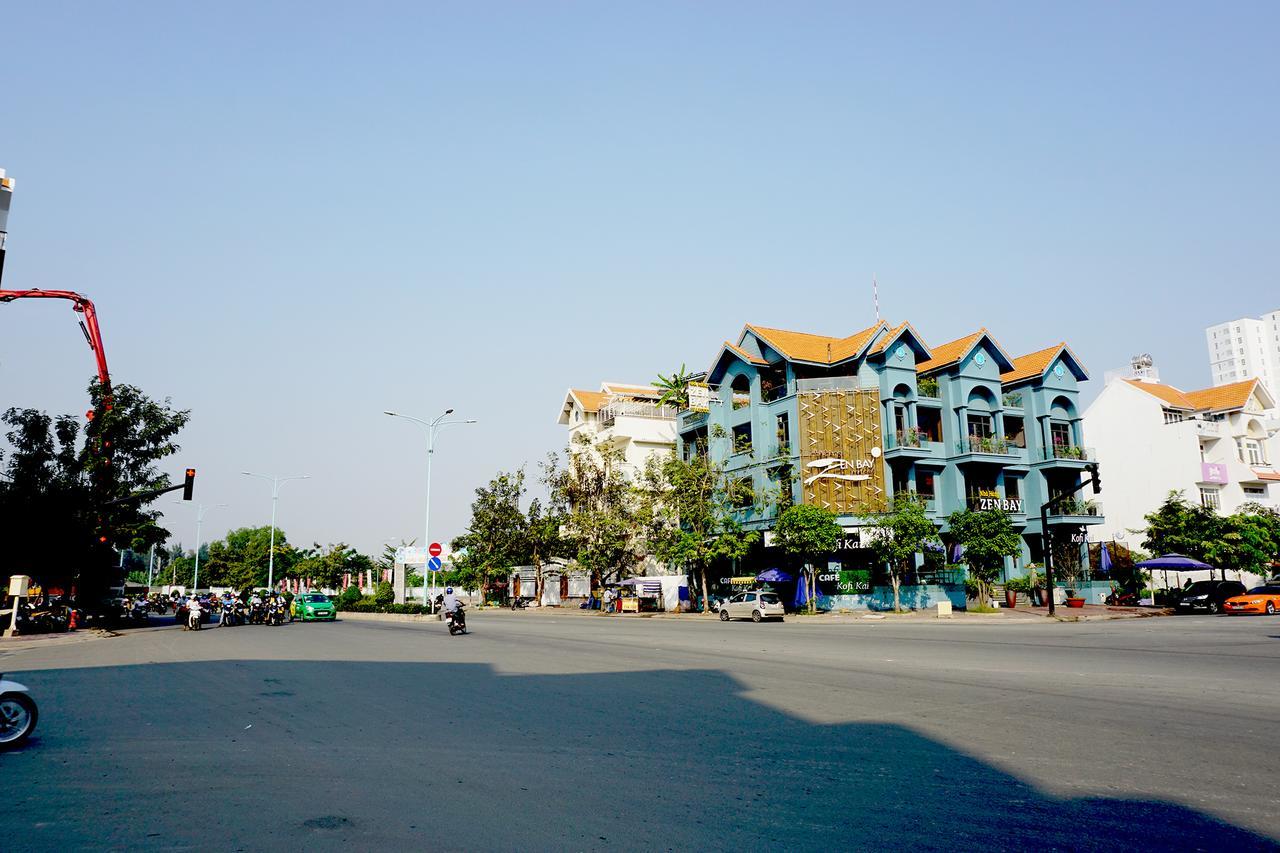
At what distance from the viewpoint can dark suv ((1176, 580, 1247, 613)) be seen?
40.5 metres

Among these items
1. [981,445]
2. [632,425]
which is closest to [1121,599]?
[981,445]

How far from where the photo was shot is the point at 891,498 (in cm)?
4566

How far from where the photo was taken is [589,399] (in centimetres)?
7506

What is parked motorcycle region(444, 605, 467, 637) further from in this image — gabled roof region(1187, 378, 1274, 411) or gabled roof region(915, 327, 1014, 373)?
gabled roof region(1187, 378, 1274, 411)

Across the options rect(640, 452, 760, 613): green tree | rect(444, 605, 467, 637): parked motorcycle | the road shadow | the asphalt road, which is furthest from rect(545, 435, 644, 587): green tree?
the road shadow

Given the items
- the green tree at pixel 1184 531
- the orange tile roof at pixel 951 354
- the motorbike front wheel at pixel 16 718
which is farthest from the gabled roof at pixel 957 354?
the motorbike front wheel at pixel 16 718

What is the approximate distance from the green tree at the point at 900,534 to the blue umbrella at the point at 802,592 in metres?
4.68

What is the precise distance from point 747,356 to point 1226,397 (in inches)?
1512

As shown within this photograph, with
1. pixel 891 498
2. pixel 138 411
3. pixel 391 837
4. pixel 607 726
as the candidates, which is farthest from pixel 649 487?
pixel 391 837

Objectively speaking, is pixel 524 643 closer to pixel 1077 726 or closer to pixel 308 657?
pixel 308 657

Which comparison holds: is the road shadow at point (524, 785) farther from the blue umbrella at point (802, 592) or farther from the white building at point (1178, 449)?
the white building at point (1178, 449)

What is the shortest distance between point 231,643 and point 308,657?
7.39 metres

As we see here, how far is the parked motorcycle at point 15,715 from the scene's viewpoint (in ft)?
29.3

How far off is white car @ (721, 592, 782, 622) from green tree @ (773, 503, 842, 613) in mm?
3819
